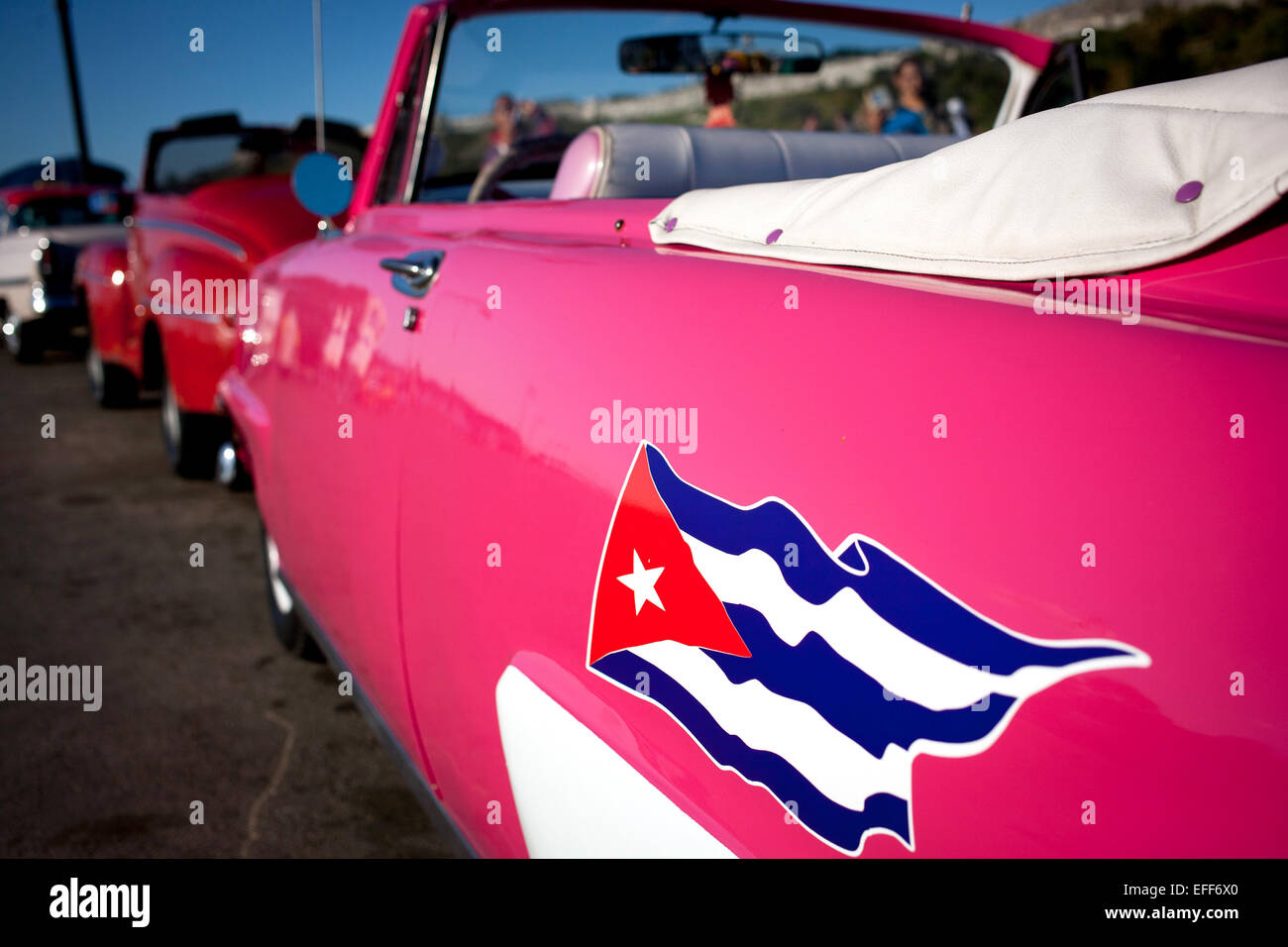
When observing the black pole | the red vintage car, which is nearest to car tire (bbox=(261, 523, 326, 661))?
the red vintage car

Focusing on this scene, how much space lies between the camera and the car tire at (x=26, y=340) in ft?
29.2

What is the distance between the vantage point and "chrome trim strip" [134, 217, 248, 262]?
4895 millimetres

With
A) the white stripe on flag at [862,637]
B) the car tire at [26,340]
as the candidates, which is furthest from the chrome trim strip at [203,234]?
the white stripe on flag at [862,637]

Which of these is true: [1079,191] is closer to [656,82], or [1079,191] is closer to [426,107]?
[426,107]

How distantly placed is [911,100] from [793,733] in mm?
2782

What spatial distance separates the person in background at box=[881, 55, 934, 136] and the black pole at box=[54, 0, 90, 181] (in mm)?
16432

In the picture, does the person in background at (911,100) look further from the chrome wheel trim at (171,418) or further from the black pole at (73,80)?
the black pole at (73,80)

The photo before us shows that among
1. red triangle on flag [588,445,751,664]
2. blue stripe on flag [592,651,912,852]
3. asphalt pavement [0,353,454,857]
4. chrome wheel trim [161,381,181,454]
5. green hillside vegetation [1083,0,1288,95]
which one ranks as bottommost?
asphalt pavement [0,353,454,857]

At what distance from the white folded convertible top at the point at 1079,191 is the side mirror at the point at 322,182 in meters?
1.84

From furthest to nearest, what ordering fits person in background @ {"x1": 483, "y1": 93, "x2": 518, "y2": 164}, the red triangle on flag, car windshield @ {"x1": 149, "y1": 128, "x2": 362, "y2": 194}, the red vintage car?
car windshield @ {"x1": 149, "y1": 128, "x2": 362, "y2": 194} → the red vintage car → person in background @ {"x1": 483, "y1": 93, "x2": 518, "y2": 164} → the red triangle on flag

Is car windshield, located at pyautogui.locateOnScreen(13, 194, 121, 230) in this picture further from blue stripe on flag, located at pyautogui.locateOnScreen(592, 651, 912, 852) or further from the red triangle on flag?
blue stripe on flag, located at pyautogui.locateOnScreen(592, 651, 912, 852)

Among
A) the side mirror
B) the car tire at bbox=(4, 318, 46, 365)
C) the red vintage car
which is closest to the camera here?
the side mirror
